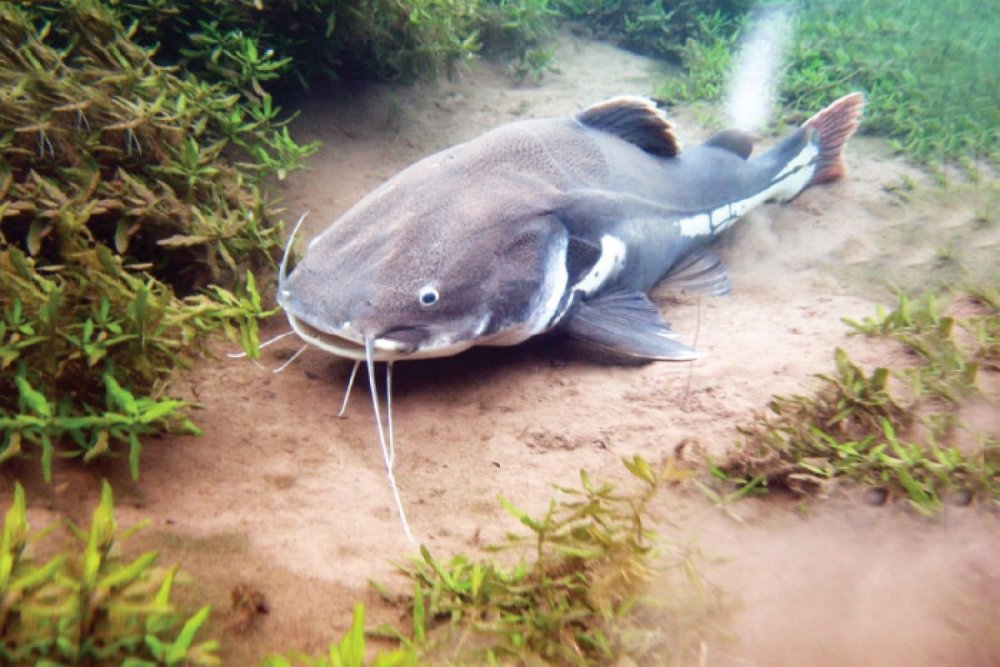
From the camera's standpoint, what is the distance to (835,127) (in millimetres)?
6012

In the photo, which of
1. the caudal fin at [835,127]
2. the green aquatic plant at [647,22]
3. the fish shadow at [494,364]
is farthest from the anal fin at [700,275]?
the green aquatic plant at [647,22]

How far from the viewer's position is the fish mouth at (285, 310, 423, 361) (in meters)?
3.04

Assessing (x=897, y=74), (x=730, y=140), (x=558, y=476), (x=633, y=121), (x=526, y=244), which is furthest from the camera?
(x=897, y=74)

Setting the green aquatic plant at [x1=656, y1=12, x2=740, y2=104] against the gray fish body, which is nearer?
the gray fish body

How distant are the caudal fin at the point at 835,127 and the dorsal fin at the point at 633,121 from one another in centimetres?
226

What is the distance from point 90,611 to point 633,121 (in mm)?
4362

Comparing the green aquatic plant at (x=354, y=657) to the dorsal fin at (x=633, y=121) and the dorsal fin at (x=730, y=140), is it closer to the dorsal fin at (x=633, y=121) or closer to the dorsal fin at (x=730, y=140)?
the dorsal fin at (x=633, y=121)

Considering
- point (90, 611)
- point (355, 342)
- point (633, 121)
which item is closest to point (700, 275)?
point (633, 121)

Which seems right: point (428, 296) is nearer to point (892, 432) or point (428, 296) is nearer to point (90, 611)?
point (90, 611)

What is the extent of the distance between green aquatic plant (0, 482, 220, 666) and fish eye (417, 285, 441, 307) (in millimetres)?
1768

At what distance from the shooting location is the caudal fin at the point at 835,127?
5.99 m

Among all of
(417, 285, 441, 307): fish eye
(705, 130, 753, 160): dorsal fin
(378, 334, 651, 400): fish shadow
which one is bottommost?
(378, 334, 651, 400): fish shadow

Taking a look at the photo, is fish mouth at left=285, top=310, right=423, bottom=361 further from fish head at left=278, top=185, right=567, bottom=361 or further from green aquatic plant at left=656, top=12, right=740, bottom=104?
green aquatic plant at left=656, top=12, right=740, bottom=104

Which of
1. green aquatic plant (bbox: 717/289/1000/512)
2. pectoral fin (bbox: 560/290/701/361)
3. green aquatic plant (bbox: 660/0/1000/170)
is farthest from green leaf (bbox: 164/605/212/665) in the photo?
green aquatic plant (bbox: 660/0/1000/170)
